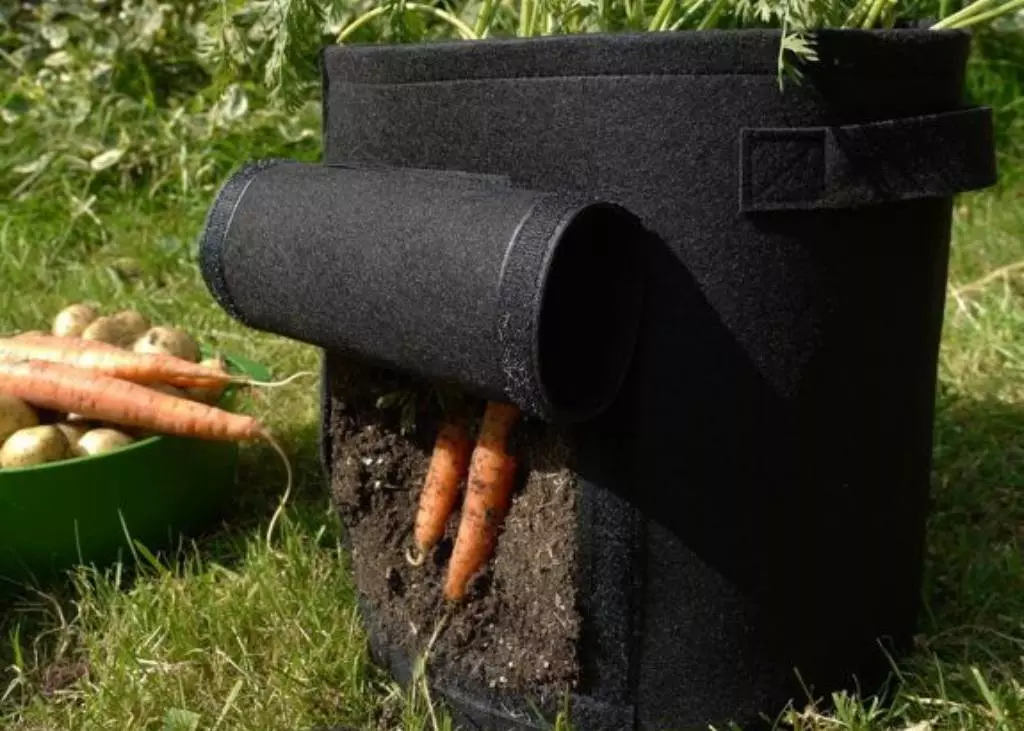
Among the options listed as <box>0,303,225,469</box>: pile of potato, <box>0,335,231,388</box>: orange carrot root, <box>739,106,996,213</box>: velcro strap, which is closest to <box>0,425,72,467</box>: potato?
<box>0,303,225,469</box>: pile of potato

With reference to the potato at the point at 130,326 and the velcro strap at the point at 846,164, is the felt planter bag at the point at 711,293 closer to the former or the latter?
the velcro strap at the point at 846,164

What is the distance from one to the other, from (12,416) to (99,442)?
0.45ft

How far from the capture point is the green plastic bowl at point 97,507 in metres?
1.73

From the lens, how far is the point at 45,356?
2.02m

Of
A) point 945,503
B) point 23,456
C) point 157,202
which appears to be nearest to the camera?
point 23,456

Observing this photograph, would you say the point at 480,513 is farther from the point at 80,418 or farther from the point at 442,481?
the point at 80,418

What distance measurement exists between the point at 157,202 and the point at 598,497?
2568 mm

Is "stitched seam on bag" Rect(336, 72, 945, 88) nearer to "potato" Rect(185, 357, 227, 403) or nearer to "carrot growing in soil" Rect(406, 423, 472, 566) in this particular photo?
"carrot growing in soil" Rect(406, 423, 472, 566)

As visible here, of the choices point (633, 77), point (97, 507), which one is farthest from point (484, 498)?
point (97, 507)

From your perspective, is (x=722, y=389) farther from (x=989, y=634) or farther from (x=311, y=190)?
(x=989, y=634)

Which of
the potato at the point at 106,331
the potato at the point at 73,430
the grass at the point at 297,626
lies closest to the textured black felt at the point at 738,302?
the grass at the point at 297,626

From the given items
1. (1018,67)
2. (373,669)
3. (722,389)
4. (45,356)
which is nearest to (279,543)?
(373,669)

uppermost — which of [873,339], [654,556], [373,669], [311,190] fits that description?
[311,190]

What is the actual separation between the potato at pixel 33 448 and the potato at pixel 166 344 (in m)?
0.28
